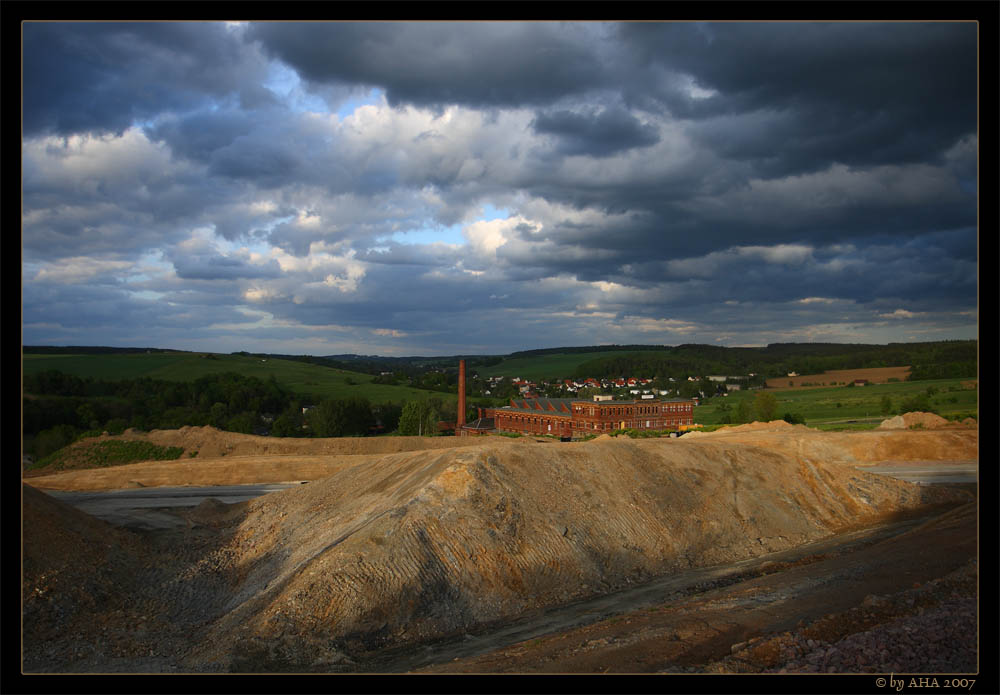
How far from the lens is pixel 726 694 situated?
5.92m

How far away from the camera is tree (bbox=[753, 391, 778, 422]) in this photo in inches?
2832

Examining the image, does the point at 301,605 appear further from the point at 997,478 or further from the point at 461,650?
the point at 997,478

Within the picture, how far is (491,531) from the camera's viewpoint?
1873cm

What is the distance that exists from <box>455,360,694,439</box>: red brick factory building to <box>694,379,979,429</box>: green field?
649cm

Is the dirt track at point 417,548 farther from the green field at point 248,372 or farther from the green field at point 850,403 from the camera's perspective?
the green field at point 248,372

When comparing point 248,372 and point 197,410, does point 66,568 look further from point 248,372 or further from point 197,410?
point 248,372

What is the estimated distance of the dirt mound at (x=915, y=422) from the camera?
53656 mm

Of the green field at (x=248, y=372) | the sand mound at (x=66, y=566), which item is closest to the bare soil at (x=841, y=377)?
the green field at (x=248, y=372)

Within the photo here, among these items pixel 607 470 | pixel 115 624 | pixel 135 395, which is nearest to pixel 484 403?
pixel 135 395

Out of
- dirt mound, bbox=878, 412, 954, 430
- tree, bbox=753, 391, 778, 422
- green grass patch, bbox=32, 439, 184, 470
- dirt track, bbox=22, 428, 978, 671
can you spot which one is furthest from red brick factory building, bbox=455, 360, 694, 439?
dirt track, bbox=22, 428, 978, 671

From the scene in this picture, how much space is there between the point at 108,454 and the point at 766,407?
229 ft

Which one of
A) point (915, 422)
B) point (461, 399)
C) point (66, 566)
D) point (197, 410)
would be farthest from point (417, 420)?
point (66, 566)

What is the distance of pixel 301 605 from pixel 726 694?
38.1 feet

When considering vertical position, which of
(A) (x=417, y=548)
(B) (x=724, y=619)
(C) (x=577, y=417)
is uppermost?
(B) (x=724, y=619)
